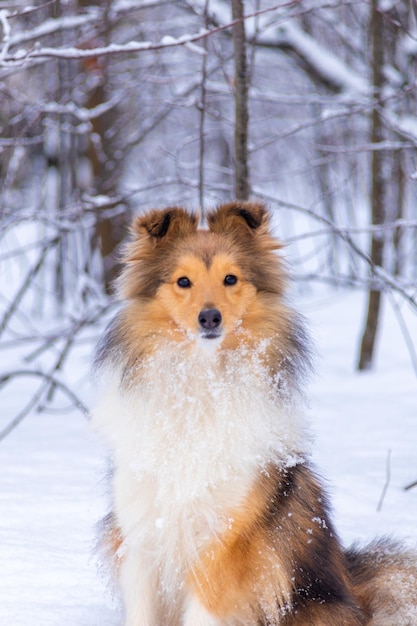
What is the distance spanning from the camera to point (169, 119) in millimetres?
9656

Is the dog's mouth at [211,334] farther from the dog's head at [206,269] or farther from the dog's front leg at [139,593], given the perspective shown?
the dog's front leg at [139,593]

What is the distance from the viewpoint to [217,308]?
280 centimetres

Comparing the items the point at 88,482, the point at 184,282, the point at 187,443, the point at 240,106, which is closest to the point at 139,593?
the point at 187,443

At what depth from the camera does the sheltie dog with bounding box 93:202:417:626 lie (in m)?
2.64

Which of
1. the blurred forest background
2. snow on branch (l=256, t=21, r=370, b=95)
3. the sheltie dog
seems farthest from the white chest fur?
snow on branch (l=256, t=21, r=370, b=95)

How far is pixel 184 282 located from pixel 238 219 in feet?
1.22

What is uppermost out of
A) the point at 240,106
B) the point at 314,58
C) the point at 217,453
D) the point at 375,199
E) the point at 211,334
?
the point at 314,58

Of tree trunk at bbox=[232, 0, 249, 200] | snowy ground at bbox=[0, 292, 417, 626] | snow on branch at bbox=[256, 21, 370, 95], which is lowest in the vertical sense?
snowy ground at bbox=[0, 292, 417, 626]

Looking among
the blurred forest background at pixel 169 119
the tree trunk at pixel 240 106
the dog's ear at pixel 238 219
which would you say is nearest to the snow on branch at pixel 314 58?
the blurred forest background at pixel 169 119

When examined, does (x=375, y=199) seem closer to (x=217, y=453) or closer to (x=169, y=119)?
(x=169, y=119)

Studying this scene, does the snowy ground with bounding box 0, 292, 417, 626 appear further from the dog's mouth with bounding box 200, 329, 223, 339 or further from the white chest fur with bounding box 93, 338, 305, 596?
the dog's mouth with bounding box 200, 329, 223, 339

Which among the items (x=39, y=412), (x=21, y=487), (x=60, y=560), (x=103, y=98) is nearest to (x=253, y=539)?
(x=60, y=560)

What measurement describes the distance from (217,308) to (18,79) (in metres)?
7.94

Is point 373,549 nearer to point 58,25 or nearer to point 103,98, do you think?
point 58,25
